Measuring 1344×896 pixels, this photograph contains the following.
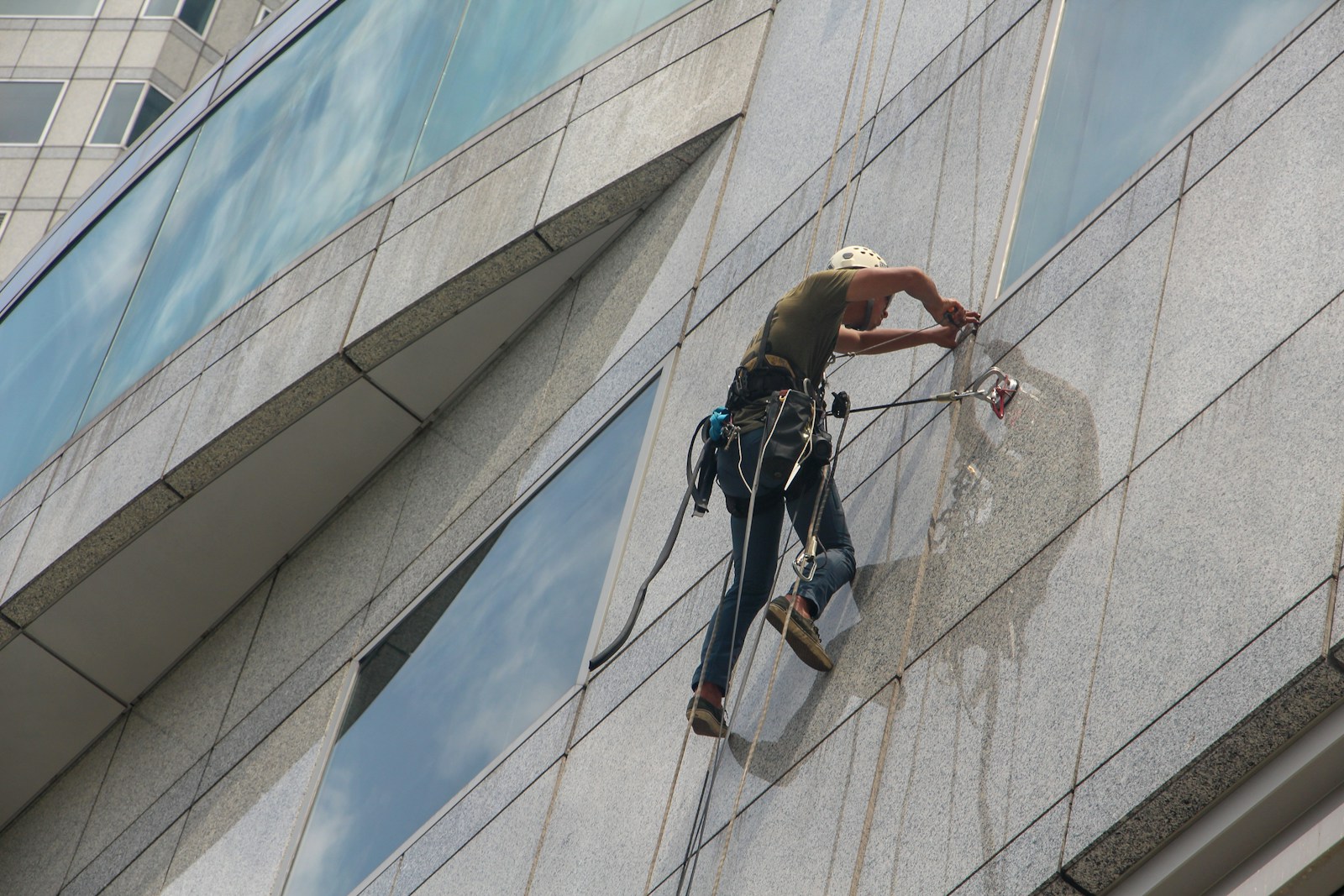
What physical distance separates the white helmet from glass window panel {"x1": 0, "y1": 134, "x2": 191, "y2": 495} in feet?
27.0

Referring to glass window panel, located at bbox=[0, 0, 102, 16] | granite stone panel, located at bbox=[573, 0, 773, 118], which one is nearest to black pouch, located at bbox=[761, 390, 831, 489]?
granite stone panel, located at bbox=[573, 0, 773, 118]

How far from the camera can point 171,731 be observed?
1148cm

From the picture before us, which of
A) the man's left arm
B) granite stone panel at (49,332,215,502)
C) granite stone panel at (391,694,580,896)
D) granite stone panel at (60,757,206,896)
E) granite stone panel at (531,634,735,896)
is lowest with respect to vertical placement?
granite stone panel at (60,757,206,896)

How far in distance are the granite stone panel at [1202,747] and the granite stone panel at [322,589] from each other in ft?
21.7

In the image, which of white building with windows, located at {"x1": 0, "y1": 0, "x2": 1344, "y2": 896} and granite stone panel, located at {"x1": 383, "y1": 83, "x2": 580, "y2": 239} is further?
granite stone panel, located at {"x1": 383, "y1": 83, "x2": 580, "y2": 239}

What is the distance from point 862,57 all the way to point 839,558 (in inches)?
142

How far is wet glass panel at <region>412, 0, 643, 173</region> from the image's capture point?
10883mm

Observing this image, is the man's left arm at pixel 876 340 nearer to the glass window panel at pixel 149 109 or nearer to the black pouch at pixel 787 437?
the black pouch at pixel 787 437

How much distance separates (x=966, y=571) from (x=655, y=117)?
17.2ft

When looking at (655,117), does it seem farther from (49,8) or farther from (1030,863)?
(49,8)

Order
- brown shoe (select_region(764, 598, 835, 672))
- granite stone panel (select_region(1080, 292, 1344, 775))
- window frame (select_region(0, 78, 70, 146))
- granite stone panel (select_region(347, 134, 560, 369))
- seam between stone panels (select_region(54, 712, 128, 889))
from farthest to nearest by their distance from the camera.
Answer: window frame (select_region(0, 78, 70, 146))
seam between stone panels (select_region(54, 712, 128, 889))
granite stone panel (select_region(347, 134, 560, 369))
brown shoe (select_region(764, 598, 835, 672))
granite stone panel (select_region(1080, 292, 1344, 775))

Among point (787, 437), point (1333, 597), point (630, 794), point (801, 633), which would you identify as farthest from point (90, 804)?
point (1333, 597)

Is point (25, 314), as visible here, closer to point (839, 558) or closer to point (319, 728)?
point (319, 728)

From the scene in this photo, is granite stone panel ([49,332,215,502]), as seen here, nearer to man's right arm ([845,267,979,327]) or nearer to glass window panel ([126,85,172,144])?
man's right arm ([845,267,979,327])
